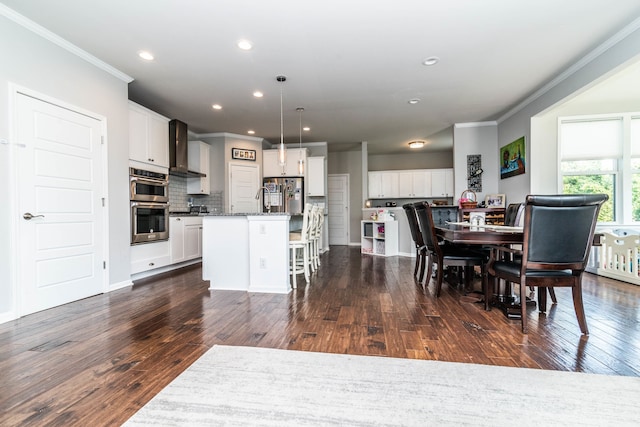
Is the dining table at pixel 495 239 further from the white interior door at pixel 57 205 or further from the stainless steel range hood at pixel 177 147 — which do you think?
the stainless steel range hood at pixel 177 147

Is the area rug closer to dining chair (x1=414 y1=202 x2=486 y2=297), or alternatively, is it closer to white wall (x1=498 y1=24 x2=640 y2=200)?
dining chair (x1=414 y1=202 x2=486 y2=297)

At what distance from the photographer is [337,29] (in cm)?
265

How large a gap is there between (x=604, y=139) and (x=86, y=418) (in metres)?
6.74

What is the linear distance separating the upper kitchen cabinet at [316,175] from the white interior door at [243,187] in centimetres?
120

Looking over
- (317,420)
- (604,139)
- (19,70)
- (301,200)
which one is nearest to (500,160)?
(604,139)

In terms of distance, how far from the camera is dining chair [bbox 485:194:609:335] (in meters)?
1.89

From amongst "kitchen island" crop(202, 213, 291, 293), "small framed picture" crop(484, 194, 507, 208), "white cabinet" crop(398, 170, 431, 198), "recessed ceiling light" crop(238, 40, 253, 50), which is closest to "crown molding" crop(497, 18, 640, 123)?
"small framed picture" crop(484, 194, 507, 208)

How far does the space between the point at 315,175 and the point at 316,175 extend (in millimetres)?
24

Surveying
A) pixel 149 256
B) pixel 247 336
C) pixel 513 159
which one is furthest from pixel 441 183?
pixel 247 336

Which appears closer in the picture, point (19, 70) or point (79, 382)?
point (79, 382)

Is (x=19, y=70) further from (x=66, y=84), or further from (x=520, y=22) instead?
(x=520, y=22)

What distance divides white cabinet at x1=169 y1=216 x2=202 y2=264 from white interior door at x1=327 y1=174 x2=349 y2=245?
150 inches

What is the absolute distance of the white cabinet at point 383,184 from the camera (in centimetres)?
838

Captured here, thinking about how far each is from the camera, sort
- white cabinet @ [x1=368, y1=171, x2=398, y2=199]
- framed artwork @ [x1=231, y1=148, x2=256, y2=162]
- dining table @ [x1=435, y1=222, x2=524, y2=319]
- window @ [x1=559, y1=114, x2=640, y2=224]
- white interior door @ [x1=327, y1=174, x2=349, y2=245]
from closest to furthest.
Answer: dining table @ [x1=435, y1=222, x2=524, y2=319] < window @ [x1=559, y1=114, x2=640, y2=224] < framed artwork @ [x1=231, y1=148, x2=256, y2=162] < white interior door @ [x1=327, y1=174, x2=349, y2=245] < white cabinet @ [x1=368, y1=171, x2=398, y2=199]
